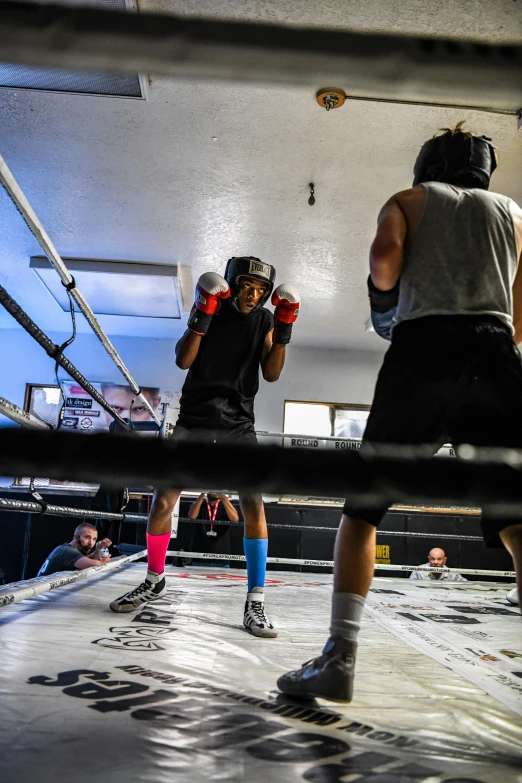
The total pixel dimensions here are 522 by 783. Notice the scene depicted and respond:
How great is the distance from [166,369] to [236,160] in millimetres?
3872

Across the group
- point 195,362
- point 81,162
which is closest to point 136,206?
point 81,162

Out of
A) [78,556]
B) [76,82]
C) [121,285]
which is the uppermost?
[76,82]

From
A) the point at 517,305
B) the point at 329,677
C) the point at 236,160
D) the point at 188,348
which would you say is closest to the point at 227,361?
the point at 188,348

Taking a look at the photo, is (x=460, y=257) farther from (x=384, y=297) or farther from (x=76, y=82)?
(x=76, y=82)

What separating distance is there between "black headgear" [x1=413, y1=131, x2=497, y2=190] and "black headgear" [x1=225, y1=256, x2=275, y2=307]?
82 cm

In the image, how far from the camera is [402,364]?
1.06 meters

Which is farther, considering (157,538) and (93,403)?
(93,403)

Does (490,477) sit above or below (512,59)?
below

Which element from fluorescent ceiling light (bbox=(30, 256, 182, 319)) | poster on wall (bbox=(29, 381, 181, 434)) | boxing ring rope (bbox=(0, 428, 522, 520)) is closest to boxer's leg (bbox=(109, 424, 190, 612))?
boxing ring rope (bbox=(0, 428, 522, 520))

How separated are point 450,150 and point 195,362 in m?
1.12

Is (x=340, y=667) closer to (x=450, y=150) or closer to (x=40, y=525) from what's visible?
(x=450, y=150)

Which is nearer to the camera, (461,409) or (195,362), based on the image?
(461,409)

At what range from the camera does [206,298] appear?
1.90 m

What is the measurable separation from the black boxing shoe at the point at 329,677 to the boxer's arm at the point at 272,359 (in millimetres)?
1148
